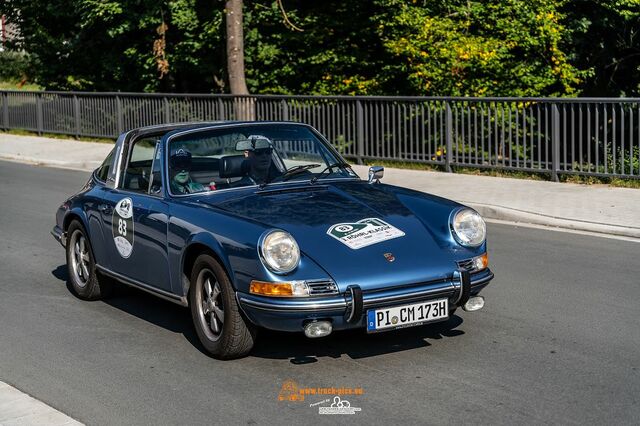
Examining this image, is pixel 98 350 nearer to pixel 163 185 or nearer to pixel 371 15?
pixel 163 185

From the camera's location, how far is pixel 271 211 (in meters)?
6.75

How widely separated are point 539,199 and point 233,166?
705cm

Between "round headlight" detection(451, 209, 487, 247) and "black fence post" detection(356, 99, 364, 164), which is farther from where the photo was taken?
"black fence post" detection(356, 99, 364, 164)

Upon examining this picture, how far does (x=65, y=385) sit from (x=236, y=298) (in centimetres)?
116

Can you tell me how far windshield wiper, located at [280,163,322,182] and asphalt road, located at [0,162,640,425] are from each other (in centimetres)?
119

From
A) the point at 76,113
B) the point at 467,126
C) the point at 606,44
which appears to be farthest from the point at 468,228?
the point at 76,113

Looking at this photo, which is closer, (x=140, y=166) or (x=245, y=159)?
(x=245, y=159)

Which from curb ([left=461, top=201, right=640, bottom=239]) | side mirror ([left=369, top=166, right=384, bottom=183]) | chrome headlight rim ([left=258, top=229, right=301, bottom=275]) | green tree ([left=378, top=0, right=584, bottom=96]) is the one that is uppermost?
green tree ([left=378, top=0, right=584, bottom=96])

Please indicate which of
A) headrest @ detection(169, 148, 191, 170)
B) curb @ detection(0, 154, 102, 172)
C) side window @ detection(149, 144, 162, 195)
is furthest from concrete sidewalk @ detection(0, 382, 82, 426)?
curb @ detection(0, 154, 102, 172)

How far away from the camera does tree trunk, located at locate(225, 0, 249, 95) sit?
2243cm

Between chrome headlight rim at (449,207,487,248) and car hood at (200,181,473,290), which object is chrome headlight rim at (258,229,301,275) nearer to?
car hood at (200,181,473,290)

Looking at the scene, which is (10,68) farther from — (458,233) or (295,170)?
(458,233)

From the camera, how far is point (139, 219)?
24.3ft

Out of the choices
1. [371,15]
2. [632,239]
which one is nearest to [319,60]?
[371,15]
